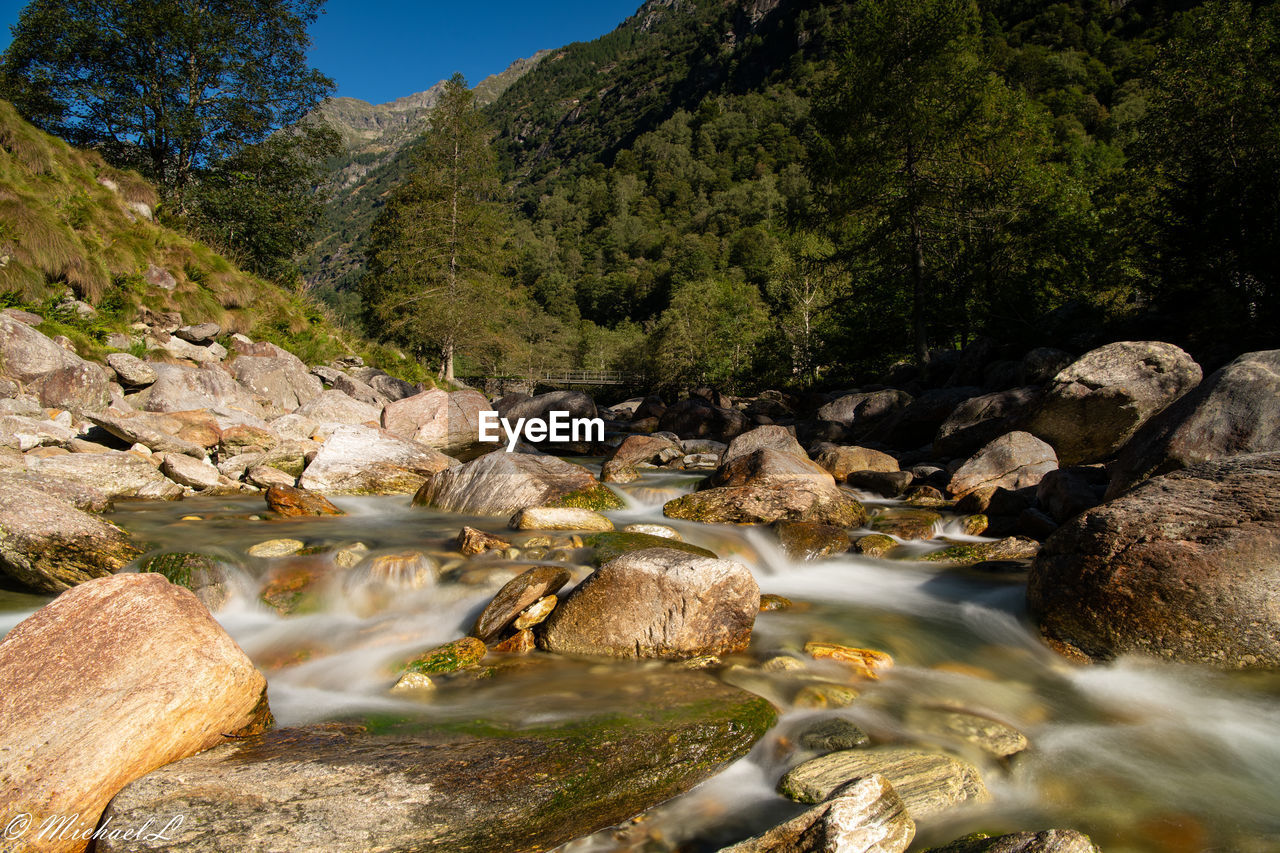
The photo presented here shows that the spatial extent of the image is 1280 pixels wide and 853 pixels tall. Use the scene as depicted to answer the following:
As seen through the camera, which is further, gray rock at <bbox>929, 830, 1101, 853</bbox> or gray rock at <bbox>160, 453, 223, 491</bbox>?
gray rock at <bbox>160, 453, 223, 491</bbox>

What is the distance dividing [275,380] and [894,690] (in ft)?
52.5

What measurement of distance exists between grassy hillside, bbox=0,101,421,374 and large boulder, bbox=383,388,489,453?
574cm

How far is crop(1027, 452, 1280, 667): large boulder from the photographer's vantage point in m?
4.37

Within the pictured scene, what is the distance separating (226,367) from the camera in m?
15.8

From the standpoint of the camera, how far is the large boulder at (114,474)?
8.45 metres

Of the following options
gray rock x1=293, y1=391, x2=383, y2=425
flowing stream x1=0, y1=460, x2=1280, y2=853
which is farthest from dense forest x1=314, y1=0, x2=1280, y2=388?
gray rock x1=293, y1=391, x2=383, y2=425

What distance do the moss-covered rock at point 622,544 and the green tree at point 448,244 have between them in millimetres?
24009

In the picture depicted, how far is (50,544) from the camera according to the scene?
5.21 metres

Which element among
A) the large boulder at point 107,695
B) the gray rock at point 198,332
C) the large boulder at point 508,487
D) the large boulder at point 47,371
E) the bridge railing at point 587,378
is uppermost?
the bridge railing at point 587,378

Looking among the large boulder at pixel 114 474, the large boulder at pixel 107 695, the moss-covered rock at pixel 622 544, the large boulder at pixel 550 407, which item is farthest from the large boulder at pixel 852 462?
the large boulder at pixel 114 474

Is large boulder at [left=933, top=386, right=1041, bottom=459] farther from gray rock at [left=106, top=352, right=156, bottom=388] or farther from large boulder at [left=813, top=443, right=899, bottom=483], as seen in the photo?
gray rock at [left=106, top=352, right=156, bottom=388]

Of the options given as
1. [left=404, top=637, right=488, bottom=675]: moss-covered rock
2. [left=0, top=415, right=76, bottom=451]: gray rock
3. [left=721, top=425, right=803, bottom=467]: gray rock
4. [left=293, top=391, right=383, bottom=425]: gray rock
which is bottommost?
[left=404, top=637, right=488, bottom=675]: moss-covered rock

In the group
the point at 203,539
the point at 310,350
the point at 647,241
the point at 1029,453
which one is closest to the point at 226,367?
the point at 310,350

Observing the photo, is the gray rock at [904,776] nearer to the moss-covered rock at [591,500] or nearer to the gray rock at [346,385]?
the moss-covered rock at [591,500]
